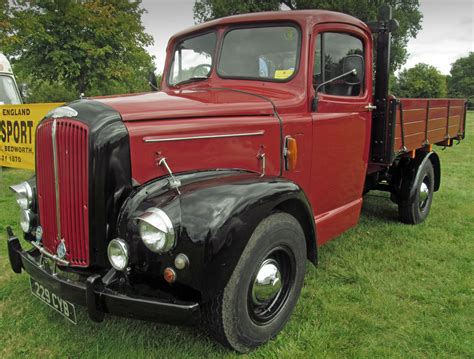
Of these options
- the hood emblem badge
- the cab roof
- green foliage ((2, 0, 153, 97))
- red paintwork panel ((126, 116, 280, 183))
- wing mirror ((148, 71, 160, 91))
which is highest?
green foliage ((2, 0, 153, 97))

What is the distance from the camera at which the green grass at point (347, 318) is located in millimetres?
2523

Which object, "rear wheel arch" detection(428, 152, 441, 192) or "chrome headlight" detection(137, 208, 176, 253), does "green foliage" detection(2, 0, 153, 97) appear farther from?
"chrome headlight" detection(137, 208, 176, 253)

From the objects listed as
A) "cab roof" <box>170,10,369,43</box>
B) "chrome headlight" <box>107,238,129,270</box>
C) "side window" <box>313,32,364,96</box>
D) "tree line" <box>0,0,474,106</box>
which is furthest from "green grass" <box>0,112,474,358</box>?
"tree line" <box>0,0,474,106</box>

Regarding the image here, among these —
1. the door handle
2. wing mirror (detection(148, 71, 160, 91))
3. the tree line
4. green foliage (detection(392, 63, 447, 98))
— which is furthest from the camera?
green foliage (detection(392, 63, 447, 98))

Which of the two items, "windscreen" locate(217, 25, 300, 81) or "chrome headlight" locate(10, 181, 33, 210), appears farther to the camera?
"windscreen" locate(217, 25, 300, 81)

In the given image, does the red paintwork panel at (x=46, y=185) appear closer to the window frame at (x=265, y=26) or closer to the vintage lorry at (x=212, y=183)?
the vintage lorry at (x=212, y=183)

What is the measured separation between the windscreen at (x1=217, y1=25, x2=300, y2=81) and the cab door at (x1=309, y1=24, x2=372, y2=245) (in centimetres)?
18

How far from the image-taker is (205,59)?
3.64 meters

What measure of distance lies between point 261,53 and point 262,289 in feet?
6.02

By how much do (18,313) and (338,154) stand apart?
106 inches

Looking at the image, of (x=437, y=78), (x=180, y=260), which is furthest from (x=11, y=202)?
(x=437, y=78)

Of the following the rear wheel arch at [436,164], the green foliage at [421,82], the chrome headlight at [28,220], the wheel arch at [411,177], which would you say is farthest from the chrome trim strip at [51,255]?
the green foliage at [421,82]

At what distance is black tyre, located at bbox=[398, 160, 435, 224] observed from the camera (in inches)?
191

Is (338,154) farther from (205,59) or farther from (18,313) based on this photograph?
(18,313)
